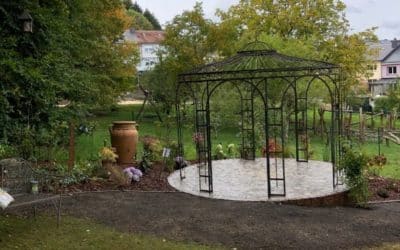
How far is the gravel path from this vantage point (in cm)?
561

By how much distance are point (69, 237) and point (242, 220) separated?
2175 millimetres

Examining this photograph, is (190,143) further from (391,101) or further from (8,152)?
(391,101)

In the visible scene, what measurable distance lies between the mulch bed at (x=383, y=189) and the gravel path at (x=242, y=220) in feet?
2.22

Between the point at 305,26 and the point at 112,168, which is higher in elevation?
the point at 305,26

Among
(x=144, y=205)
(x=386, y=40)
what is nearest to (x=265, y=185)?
(x=144, y=205)

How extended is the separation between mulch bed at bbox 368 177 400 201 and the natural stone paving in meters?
0.67

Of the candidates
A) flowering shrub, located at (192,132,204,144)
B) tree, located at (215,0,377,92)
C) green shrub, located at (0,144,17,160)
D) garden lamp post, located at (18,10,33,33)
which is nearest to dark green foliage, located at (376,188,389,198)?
flowering shrub, located at (192,132,204,144)

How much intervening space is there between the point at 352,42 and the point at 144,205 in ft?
62.3

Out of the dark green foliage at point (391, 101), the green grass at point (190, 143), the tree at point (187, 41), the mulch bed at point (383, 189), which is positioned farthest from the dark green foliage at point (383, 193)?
the dark green foliage at point (391, 101)

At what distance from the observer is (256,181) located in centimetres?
893

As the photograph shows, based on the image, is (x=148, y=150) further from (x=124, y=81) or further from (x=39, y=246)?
(x=124, y=81)

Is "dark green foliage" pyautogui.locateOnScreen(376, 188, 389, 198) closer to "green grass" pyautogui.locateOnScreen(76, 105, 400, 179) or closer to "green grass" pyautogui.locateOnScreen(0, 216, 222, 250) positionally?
"green grass" pyautogui.locateOnScreen(76, 105, 400, 179)

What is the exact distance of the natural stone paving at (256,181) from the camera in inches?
309

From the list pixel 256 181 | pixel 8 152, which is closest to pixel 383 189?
pixel 256 181
